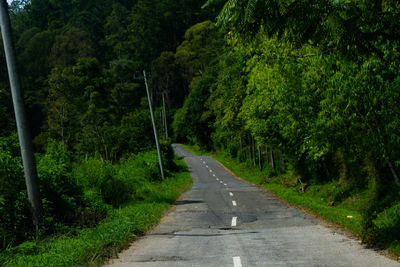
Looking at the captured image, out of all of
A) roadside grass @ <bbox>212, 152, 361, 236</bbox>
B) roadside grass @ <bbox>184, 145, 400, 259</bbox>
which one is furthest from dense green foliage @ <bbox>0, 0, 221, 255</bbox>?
roadside grass @ <bbox>184, 145, 400, 259</bbox>

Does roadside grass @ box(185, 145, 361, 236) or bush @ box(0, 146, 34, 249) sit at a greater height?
bush @ box(0, 146, 34, 249)

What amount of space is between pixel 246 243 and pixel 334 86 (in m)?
5.08

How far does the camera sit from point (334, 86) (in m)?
11.7

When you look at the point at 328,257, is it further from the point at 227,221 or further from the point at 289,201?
the point at 289,201

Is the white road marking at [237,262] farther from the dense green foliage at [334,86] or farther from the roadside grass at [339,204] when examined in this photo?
the dense green foliage at [334,86]

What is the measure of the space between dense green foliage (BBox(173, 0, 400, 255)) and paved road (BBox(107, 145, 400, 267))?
1.18 metres

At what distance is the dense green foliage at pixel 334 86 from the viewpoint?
5.48 metres

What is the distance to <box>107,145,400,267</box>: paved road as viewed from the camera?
7.73m

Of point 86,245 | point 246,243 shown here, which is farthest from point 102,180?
point 246,243

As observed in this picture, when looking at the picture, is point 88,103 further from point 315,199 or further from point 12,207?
point 12,207

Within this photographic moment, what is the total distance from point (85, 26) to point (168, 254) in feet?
285

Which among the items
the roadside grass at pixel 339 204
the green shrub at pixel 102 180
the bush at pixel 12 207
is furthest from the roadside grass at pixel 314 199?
the bush at pixel 12 207

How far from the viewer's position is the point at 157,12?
92.0m

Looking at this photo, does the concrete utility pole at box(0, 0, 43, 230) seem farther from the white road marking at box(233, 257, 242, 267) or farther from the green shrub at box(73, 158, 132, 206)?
the green shrub at box(73, 158, 132, 206)
